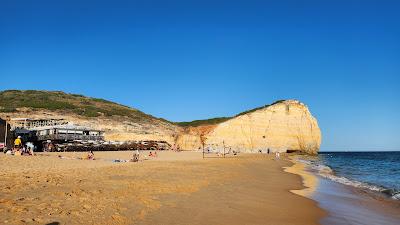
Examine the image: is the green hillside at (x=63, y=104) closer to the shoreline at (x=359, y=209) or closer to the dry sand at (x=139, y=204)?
the dry sand at (x=139, y=204)

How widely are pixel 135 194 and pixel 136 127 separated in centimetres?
6791

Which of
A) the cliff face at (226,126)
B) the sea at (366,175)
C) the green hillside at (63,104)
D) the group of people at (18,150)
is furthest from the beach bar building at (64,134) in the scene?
the sea at (366,175)

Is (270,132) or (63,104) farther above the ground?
(63,104)

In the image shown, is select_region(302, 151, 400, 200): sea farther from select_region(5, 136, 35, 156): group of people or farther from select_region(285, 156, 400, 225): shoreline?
select_region(5, 136, 35, 156): group of people

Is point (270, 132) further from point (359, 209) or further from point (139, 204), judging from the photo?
point (139, 204)

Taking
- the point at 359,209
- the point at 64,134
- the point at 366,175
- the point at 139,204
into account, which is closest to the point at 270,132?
the point at 64,134

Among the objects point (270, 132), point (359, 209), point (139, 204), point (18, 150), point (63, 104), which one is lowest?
point (359, 209)

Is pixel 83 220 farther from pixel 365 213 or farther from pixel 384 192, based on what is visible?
pixel 384 192

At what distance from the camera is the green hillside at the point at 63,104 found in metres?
84.5

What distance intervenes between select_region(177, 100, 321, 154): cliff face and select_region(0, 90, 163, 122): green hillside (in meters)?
20.9

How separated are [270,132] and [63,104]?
173 ft

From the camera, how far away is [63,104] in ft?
298

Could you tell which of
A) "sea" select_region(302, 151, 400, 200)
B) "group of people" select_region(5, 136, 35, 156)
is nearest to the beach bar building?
"group of people" select_region(5, 136, 35, 156)

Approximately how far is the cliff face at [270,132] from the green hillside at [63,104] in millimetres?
20938
